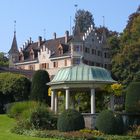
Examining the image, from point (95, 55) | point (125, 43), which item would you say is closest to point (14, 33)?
point (95, 55)

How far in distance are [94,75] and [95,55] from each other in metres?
54.0

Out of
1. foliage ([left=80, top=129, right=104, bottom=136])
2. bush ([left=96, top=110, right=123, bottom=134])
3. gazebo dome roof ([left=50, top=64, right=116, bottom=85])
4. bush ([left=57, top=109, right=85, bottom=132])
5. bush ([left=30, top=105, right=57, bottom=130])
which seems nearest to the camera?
foliage ([left=80, top=129, right=104, bottom=136])

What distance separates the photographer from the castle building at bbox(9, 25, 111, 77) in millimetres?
79000

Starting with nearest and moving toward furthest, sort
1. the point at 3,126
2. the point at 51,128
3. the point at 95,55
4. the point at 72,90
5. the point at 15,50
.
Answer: the point at 51,128 < the point at 3,126 < the point at 72,90 < the point at 95,55 < the point at 15,50

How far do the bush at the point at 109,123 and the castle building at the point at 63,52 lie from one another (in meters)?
49.0

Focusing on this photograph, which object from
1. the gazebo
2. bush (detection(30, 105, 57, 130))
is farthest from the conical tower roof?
bush (detection(30, 105, 57, 130))

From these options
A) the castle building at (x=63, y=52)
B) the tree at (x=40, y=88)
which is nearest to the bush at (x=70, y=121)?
the tree at (x=40, y=88)

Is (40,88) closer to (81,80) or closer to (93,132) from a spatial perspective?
(81,80)

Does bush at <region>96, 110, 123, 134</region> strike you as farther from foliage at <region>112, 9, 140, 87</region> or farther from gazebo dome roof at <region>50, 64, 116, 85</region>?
foliage at <region>112, 9, 140, 87</region>

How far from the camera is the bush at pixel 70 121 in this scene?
2647cm

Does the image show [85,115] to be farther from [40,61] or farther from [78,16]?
[78,16]

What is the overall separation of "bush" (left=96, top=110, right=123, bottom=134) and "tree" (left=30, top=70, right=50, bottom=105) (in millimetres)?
16054

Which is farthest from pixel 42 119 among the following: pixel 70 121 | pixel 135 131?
pixel 135 131

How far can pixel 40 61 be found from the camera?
280 ft
